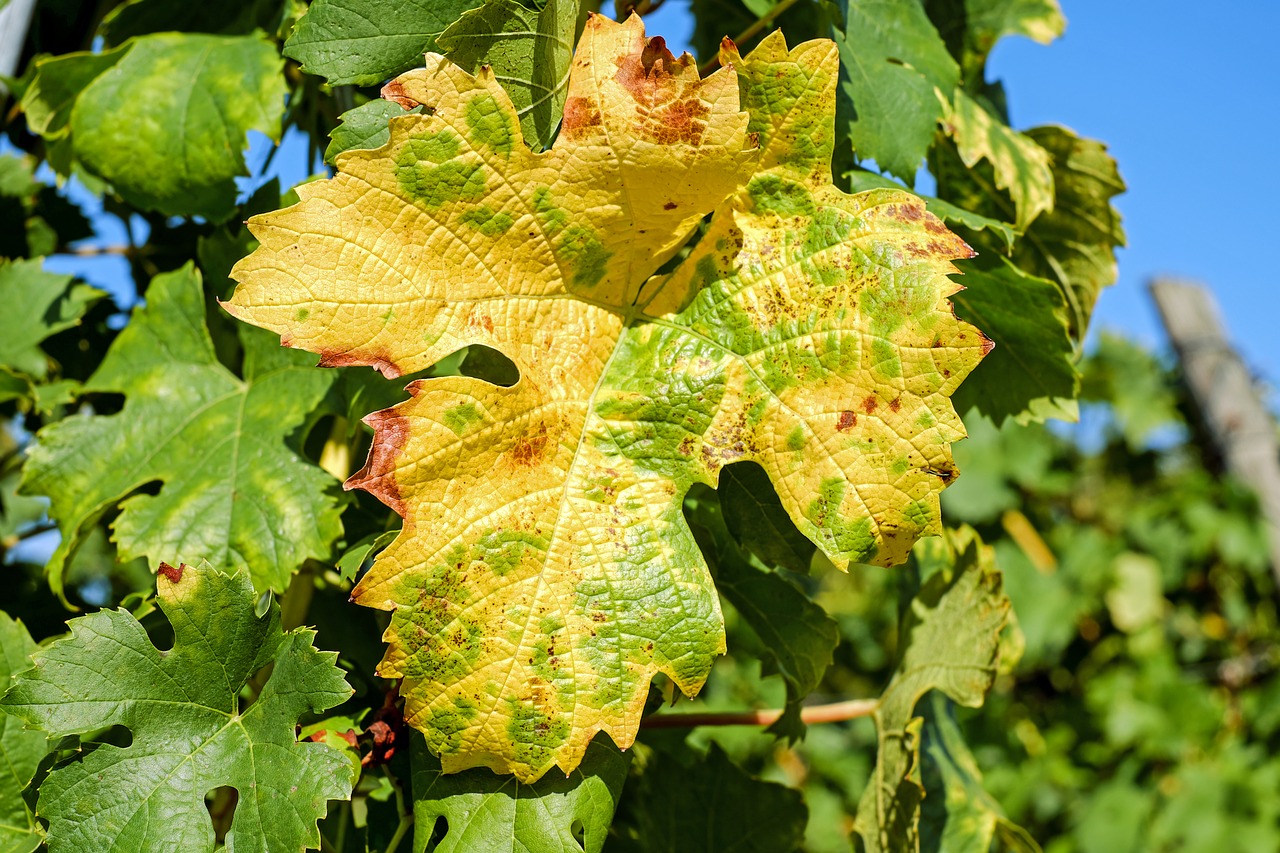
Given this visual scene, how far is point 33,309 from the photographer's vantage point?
145 cm

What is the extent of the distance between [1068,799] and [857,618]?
5.48ft

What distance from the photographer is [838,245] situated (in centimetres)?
91

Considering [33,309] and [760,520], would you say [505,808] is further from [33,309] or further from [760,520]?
[33,309]

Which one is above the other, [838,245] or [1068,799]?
[838,245]

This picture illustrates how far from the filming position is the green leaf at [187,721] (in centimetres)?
89

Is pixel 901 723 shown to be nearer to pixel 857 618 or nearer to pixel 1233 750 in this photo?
pixel 1233 750

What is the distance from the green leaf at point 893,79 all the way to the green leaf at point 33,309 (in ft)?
3.59

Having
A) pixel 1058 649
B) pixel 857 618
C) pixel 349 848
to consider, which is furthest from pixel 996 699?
pixel 349 848

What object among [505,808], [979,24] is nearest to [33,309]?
[505,808]

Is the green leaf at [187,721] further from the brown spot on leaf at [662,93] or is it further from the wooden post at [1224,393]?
the wooden post at [1224,393]

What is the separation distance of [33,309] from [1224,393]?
4716 millimetres

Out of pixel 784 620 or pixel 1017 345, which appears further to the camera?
pixel 1017 345

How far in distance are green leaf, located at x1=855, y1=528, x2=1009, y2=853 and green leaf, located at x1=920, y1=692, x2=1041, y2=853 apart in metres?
0.12

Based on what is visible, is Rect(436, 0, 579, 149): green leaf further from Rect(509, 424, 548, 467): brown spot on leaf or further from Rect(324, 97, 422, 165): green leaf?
Rect(509, 424, 548, 467): brown spot on leaf
